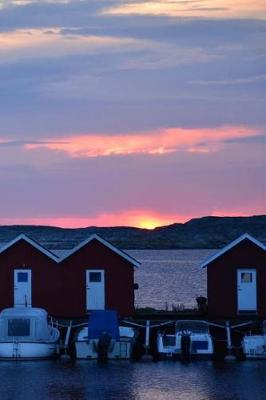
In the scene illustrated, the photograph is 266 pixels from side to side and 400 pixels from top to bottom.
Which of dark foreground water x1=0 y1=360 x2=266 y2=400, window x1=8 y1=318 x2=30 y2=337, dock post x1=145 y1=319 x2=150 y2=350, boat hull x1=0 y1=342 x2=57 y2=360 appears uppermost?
window x1=8 y1=318 x2=30 y2=337

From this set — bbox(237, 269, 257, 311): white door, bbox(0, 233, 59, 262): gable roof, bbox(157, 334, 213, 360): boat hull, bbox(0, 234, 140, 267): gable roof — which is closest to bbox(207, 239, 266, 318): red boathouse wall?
bbox(237, 269, 257, 311): white door

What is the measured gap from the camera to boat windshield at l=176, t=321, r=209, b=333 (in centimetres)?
4747

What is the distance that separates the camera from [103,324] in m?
47.1

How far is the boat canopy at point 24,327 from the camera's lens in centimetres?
4722

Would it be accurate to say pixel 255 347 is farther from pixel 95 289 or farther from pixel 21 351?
pixel 21 351

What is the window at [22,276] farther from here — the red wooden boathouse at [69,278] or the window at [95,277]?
the window at [95,277]

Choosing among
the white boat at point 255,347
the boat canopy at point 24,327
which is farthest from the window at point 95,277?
the white boat at point 255,347

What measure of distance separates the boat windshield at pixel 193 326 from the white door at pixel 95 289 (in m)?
5.45

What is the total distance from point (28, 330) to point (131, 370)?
234 inches

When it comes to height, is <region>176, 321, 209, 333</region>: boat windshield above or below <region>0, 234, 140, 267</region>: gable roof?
below

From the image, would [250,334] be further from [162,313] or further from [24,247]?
[24,247]

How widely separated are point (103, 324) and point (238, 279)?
26.5 feet

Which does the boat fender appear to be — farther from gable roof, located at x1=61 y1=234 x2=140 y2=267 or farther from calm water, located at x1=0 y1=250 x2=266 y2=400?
gable roof, located at x1=61 y1=234 x2=140 y2=267

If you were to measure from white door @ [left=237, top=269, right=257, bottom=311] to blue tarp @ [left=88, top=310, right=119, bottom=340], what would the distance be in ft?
23.5
